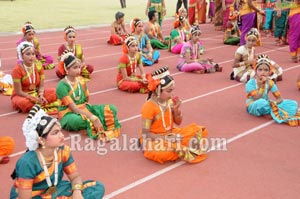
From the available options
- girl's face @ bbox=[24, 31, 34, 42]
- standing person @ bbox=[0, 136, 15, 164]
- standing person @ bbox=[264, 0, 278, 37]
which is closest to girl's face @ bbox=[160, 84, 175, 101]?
standing person @ bbox=[0, 136, 15, 164]

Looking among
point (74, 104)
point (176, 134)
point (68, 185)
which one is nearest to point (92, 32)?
point (74, 104)

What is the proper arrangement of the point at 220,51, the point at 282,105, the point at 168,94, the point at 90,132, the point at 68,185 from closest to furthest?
the point at 68,185, the point at 168,94, the point at 90,132, the point at 282,105, the point at 220,51

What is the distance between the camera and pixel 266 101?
5934 mm

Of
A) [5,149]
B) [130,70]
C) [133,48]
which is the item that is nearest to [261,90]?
[133,48]

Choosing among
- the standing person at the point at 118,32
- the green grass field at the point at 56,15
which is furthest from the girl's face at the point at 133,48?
the green grass field at the point at 56,15

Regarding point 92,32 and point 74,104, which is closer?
point 74,104

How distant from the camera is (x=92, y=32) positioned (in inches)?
592

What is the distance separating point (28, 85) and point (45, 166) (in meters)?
3.43

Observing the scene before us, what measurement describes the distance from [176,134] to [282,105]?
1897 mm

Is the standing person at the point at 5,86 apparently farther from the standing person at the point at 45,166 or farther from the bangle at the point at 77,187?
the bangle at the point at 77,187

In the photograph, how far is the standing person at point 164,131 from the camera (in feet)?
15.0

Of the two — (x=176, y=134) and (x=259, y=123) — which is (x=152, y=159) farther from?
(x=259, y=123)

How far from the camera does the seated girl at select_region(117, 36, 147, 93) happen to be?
7.29m

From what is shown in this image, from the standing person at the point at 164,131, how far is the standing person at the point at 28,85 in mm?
2243
